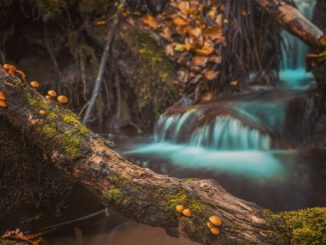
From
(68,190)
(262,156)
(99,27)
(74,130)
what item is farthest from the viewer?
(99,27)

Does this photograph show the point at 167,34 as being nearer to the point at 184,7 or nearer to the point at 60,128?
the point at 184,7

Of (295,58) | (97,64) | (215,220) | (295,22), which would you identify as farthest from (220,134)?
(295,58)

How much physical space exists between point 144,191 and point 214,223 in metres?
0.48

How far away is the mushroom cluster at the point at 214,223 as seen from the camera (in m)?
1.74

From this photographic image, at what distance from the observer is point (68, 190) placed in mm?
2701

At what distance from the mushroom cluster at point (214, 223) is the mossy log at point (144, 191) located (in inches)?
1.4

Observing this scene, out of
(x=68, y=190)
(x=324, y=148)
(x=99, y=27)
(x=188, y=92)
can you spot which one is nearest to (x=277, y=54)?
(x=188, y=92)

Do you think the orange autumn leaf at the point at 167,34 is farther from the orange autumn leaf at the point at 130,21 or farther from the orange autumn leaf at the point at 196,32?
the orange autumn leaf at the point at 130,21

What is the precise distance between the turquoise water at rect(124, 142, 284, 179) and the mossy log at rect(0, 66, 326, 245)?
1.94 meters

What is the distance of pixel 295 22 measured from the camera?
16.7ft

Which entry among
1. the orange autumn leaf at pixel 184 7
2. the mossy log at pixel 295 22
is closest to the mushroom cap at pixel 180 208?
the mossy log at pixel 295 22

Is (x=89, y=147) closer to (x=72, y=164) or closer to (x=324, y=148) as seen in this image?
(x=72, y=164)

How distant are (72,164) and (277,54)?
18.1 ft

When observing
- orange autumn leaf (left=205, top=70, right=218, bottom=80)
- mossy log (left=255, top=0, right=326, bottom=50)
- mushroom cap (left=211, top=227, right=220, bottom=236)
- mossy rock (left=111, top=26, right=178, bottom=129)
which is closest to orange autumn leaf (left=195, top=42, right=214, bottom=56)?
orange autumn leaf (left=205, top=70, right=218, bottom=80)
